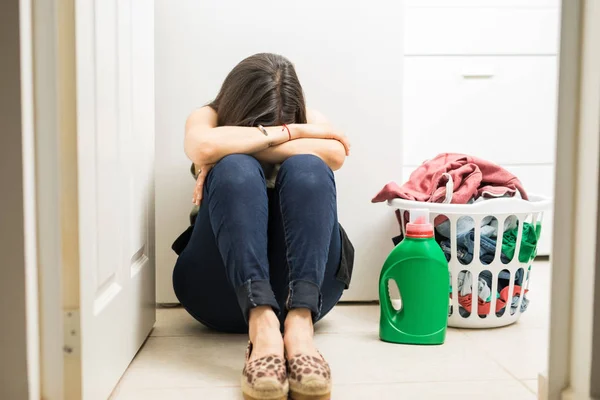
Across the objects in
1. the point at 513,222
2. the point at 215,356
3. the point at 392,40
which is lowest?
the point at 215,356

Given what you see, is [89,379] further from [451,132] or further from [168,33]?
[451,132]

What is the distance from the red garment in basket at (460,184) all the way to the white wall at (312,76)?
0.46ft

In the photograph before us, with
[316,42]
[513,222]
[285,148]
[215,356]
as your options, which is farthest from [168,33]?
[513,222]

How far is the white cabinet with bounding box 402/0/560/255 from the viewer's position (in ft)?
7.16

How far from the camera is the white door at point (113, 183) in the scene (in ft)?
2.92

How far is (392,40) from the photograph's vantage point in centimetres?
166

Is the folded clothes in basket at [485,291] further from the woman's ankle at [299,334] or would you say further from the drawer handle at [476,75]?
the drawer handle at [476,75]

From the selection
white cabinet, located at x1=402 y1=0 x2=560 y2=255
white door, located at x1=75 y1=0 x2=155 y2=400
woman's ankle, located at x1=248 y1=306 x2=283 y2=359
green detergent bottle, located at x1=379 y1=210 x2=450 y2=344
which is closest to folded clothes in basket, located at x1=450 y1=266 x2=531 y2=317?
green detergent bottle, located at x1=379 y1=210 x2=450 y2=344

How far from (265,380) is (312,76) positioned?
88cm

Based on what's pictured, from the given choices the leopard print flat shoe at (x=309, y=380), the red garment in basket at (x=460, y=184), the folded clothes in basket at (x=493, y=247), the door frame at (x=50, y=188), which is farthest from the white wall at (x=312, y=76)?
the door frame at (x=50, y=188)

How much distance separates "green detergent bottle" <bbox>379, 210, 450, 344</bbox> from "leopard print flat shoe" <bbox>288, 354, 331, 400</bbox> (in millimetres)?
362

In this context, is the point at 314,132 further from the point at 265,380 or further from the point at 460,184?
the point at 265,380

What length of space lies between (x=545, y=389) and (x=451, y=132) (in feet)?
4.69

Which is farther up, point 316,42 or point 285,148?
point 316,42
